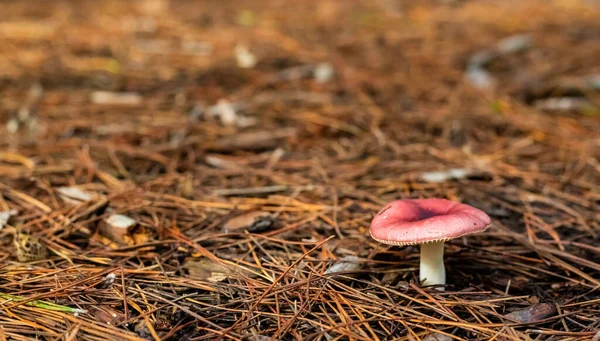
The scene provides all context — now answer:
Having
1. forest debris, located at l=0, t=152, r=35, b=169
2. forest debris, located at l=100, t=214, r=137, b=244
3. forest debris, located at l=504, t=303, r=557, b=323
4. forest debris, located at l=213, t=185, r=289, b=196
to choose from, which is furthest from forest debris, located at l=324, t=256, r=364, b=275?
forest debris, located at l=0, t=152, r=35, b=169

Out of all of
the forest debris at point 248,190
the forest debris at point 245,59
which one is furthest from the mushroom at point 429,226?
the forest debris at point 245,59

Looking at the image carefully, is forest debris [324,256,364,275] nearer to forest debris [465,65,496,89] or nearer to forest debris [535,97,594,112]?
forest debris [535,97,594,112]

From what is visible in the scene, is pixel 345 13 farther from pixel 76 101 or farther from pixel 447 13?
pixel 76 101

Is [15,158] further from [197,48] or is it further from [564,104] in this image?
[564,104]

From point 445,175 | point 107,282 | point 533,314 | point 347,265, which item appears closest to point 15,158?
point 107,282

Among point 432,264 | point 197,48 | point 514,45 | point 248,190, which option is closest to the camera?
point 432,264

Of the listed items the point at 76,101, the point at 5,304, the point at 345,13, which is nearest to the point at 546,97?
the point at 345,13
